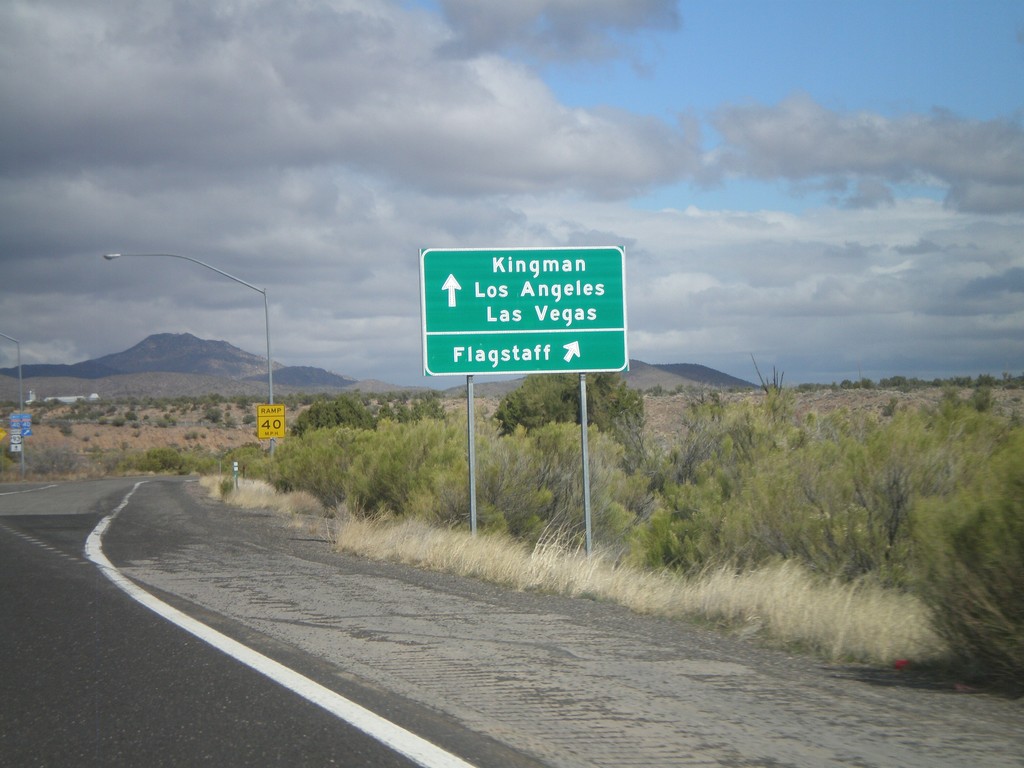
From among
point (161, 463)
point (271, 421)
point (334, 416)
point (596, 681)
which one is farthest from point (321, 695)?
point (161, 463)

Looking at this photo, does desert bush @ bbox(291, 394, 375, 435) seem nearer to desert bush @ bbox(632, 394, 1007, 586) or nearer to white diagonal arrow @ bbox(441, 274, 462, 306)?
white diagonal arrow @ bbox(441, 274, 462, 306)

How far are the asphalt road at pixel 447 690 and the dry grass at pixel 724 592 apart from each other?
45 cm

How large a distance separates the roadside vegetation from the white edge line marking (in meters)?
4.19

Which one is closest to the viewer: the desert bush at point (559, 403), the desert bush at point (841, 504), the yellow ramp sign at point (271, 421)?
the desert bush at point (841, 504)

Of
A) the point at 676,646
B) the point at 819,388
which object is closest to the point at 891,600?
the point at 676,646

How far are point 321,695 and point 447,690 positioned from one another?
2.90ft

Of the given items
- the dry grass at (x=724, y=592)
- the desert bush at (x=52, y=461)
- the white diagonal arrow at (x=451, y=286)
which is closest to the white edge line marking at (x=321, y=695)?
the dry grass at (x=724, y=592)

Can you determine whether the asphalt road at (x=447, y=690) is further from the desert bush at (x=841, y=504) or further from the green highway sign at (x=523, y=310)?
the green highway sign at (x=523, y=310)

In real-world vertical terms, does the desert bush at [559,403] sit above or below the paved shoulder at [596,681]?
above

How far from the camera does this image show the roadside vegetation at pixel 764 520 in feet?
27.0

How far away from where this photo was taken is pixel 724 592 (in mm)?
11148

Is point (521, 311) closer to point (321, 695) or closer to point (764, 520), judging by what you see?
point (764, 520)

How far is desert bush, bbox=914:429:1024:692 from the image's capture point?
7738 mm

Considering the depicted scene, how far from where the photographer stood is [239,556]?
16969 millimetres
